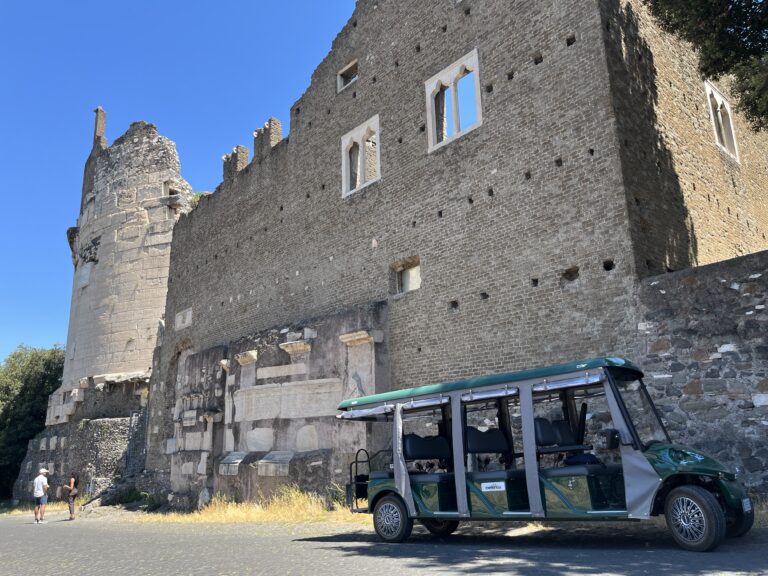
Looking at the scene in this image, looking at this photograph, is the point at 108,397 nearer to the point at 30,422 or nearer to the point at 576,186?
the point at 30,422

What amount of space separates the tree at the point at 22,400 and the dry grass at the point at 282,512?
2134 centimetres

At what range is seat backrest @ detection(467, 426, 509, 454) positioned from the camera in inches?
322

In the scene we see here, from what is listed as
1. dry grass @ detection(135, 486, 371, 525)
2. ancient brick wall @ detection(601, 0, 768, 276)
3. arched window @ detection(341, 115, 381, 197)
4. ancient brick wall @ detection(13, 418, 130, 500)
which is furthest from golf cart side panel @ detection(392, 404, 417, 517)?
ancient brick wall @ detection(13, 418, 130, 500)

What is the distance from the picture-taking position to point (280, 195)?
19.3 meters

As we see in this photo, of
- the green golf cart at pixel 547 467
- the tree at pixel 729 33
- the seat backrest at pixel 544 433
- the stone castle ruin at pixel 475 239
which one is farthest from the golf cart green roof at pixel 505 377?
the tree at pixel 729 33

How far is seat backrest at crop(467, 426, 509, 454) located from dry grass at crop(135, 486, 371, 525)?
11.5 feet

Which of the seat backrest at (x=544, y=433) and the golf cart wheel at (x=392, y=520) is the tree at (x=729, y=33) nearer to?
the seat backrest at (x=544, y=433)

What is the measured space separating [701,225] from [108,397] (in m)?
23.2

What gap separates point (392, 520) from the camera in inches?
335

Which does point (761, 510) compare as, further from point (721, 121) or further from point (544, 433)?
point (721, 121)

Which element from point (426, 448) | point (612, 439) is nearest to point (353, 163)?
point (426, 448)

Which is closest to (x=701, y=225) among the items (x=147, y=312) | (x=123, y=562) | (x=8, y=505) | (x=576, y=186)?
(x=576, y=186)

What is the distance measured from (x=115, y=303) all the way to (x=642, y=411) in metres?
25.0

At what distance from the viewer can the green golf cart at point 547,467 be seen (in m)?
6.43
